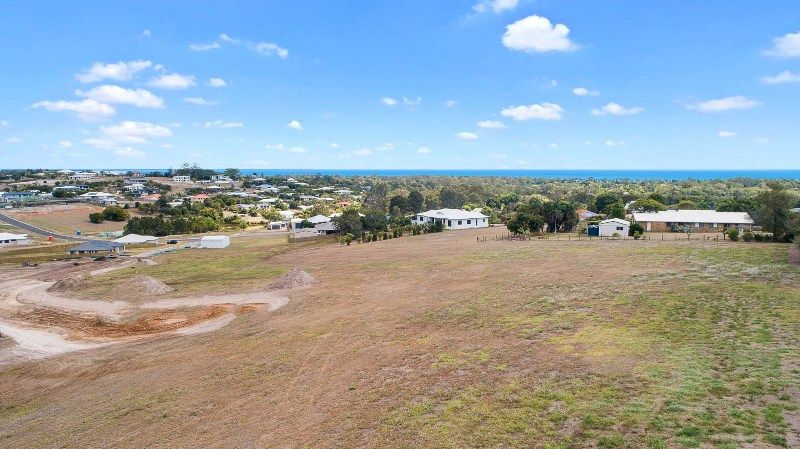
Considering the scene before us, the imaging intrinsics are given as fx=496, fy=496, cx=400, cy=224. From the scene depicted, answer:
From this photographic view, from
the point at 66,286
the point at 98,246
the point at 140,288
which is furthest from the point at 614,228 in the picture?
the point at 98,246

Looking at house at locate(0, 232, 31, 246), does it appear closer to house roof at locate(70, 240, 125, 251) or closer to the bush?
house roof at locate(70, 240, 125, 251)

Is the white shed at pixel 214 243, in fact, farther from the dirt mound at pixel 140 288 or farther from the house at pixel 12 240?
the house at pixel 12 240

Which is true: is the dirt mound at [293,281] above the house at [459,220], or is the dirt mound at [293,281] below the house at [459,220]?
below

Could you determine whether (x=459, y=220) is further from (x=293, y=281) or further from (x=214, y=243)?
(x=293, y=281)

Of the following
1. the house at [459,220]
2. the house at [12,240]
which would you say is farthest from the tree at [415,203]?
the house at [12,240]

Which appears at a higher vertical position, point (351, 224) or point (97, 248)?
point (351, 224)

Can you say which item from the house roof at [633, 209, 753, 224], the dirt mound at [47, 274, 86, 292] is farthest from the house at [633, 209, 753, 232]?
the dirt mound at [47, 274, 86, 292]

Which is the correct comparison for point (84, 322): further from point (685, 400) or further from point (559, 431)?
point (685, 400)
